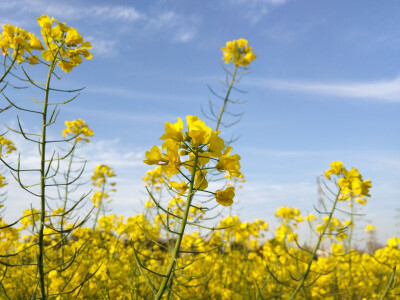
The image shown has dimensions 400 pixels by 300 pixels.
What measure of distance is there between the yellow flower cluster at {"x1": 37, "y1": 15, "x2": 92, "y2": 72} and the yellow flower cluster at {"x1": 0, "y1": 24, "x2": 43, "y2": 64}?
8 centimetres

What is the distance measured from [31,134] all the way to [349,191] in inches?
90.8

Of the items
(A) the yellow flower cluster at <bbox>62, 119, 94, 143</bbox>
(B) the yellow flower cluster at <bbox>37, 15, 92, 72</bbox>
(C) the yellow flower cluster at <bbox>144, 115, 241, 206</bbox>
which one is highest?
(A) the yellow flower cluster at <bbox>62, 119, 94, 143</bbox>

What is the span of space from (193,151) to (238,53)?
3.11m

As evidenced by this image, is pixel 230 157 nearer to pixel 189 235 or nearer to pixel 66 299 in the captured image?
pixel 66 299

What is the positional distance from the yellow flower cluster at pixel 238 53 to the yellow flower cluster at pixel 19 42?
101 inches

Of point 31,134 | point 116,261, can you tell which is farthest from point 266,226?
point 31,134

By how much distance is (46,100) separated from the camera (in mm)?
1884

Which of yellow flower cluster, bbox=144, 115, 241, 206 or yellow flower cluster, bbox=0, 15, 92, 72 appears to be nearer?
yellow flower cluster, bbox=144, 115, 241, 206

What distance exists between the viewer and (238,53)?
13.6 ft

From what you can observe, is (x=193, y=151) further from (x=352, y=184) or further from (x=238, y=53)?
(x=238, y=53)

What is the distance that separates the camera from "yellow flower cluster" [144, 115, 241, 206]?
1316 millimetres

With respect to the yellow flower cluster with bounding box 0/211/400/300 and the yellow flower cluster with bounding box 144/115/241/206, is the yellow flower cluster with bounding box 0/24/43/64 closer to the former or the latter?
the yellow flower cluster with bounding box 144/115/241/206

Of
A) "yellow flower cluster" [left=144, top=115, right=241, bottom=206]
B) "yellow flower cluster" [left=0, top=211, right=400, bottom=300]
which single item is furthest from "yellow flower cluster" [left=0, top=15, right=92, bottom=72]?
"yellow flower cluster" [left=0, top=211, right=400, bottom=300]

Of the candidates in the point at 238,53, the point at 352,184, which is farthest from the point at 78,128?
the point at 352,184
